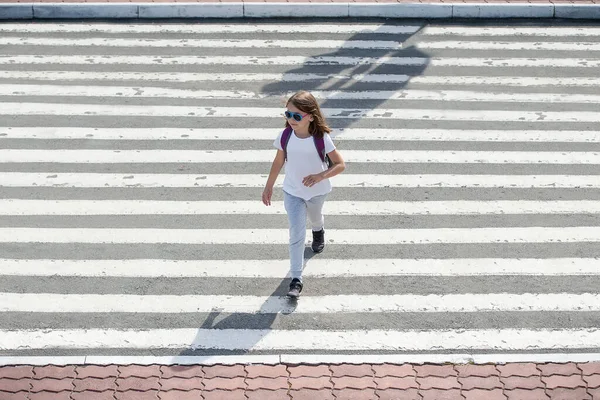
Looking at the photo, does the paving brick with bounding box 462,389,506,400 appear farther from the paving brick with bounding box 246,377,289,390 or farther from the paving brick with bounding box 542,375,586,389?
the paving brick with bounding box 246,377,289,390

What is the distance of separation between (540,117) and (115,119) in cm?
513

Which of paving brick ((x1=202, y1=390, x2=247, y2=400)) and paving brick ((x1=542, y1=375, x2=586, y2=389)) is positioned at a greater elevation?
paving brick ((x1=202, y1=390, x2=247, y2=400))

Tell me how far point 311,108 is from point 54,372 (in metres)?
2.90

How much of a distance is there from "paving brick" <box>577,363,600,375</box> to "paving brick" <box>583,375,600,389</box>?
0.05 metres

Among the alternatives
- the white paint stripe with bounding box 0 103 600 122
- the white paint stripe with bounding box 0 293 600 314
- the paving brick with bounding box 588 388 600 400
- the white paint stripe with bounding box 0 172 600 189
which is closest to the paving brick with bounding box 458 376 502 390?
the paving brick with bounding box 588 388 600 400

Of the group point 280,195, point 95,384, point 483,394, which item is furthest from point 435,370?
point 280,195

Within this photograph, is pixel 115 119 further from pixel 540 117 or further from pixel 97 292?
pixel 540 117

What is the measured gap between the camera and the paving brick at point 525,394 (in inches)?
290

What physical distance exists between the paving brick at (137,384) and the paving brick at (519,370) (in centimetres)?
269

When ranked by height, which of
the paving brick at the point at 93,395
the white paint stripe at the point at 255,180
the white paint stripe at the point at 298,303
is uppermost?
the white paint stripe at the point at 255,180

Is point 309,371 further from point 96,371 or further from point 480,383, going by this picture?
point 96,371

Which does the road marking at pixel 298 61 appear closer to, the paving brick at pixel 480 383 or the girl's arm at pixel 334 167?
the girl's arm at pixel 334 167

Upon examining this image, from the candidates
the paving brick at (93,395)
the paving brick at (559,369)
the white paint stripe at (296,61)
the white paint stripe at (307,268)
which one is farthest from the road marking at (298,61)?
the paving brick at (93,395)

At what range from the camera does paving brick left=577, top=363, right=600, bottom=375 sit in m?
7.68
